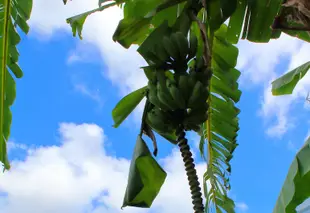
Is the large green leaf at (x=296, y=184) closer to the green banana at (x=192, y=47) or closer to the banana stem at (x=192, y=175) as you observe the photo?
the banana stem at (x=192, y=175)

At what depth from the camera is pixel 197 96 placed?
2.54ft

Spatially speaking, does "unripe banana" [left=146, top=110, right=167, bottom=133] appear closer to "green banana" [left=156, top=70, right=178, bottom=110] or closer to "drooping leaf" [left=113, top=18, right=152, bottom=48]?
"green banana" [left=156, top=70, right=178, bottom=110]

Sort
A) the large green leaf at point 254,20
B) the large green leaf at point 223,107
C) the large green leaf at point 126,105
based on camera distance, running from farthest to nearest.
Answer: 1. the large green leaf at point 223,107
2. the large green leaf at point 254,20
3. the large green leaf at point 126,105

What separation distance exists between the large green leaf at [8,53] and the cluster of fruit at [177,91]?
2.03ft

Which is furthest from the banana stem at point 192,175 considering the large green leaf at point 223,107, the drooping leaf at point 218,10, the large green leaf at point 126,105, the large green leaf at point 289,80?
the large green leaf at point 289,80

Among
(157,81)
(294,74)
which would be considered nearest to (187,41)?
(157,81)

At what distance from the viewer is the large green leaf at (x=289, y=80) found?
4.12 ft

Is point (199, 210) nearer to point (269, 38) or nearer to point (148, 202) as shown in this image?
point (148, 202)

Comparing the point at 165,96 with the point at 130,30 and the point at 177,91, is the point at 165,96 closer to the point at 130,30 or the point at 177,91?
the point at 177,91

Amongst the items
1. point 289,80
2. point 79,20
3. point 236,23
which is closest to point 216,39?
point 236,23

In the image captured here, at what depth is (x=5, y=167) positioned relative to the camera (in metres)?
1.32

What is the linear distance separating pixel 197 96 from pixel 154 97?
8cm

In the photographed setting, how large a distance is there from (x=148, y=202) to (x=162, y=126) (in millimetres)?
160

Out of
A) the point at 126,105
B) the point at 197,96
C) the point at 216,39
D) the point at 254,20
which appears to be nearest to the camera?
the point at 197,96
